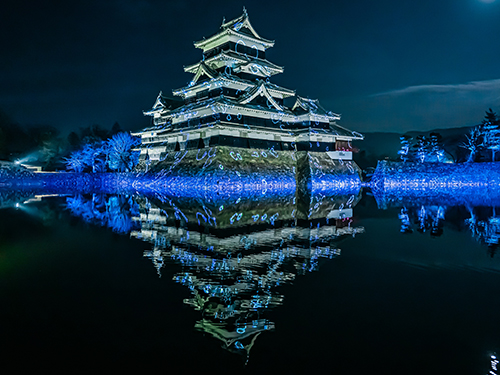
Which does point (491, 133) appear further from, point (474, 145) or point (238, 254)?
point (238, 254)

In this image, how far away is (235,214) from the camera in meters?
13.6

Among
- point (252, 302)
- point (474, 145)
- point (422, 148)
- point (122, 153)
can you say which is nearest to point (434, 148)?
point (422, 148)

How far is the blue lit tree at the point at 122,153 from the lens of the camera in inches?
2043

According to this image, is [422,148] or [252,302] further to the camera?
[422,148]

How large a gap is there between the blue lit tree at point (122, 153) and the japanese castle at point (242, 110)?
1781cm

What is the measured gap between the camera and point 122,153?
51.9m

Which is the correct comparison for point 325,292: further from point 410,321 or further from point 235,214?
point 235,214

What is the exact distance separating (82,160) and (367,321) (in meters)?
59.1

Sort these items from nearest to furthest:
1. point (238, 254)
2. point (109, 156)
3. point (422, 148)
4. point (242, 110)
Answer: point (238, 254) < point (242, 110) < point (422, 148) < point (109, 156)

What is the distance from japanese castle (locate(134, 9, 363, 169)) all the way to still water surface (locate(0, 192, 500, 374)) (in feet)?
75.4

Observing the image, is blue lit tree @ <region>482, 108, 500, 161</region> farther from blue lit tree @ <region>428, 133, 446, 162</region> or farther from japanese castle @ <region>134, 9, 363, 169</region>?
japanese castle @ <region>134, 9, 363, 169</region>

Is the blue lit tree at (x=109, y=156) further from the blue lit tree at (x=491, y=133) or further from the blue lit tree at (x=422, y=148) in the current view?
the blue lit tree at (x=491, y=133)

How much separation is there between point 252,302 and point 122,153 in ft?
170

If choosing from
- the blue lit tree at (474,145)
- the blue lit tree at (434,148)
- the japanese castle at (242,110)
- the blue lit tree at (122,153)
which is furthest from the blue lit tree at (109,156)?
the blue lit tree at (474,145)
